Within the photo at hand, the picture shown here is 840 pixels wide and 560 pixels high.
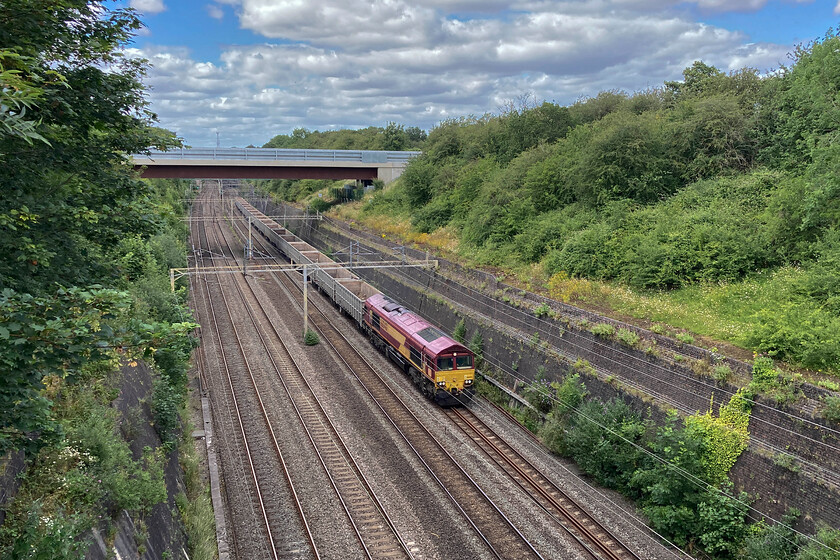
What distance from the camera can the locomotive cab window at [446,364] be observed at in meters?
21.3

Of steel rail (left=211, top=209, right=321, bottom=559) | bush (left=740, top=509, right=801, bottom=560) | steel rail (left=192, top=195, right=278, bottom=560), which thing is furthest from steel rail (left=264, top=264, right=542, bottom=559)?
steel rail (left=192, top=195, right=278, bottom=560)

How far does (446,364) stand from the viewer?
21438 mm

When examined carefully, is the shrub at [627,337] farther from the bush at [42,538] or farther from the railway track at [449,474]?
the bush at [42,538]

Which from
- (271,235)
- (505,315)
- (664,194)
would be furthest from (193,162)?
(664,194)

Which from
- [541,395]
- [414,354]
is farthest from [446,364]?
[541,395]

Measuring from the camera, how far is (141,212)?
10930mm

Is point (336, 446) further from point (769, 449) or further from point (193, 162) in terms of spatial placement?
point (193, 162)

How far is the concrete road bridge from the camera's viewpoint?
149 feet

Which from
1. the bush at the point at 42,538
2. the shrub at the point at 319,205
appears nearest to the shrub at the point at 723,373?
the bush at the point at 42,538

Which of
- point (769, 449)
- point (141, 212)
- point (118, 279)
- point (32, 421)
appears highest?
point (141, 212)

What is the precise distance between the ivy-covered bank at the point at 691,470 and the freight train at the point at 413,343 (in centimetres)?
498

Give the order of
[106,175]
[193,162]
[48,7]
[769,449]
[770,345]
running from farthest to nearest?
[193,162] → [770,345] → [769,449] → [106,175] → [48,7]

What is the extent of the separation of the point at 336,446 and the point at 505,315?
35.0 feet

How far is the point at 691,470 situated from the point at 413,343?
39.4ft
